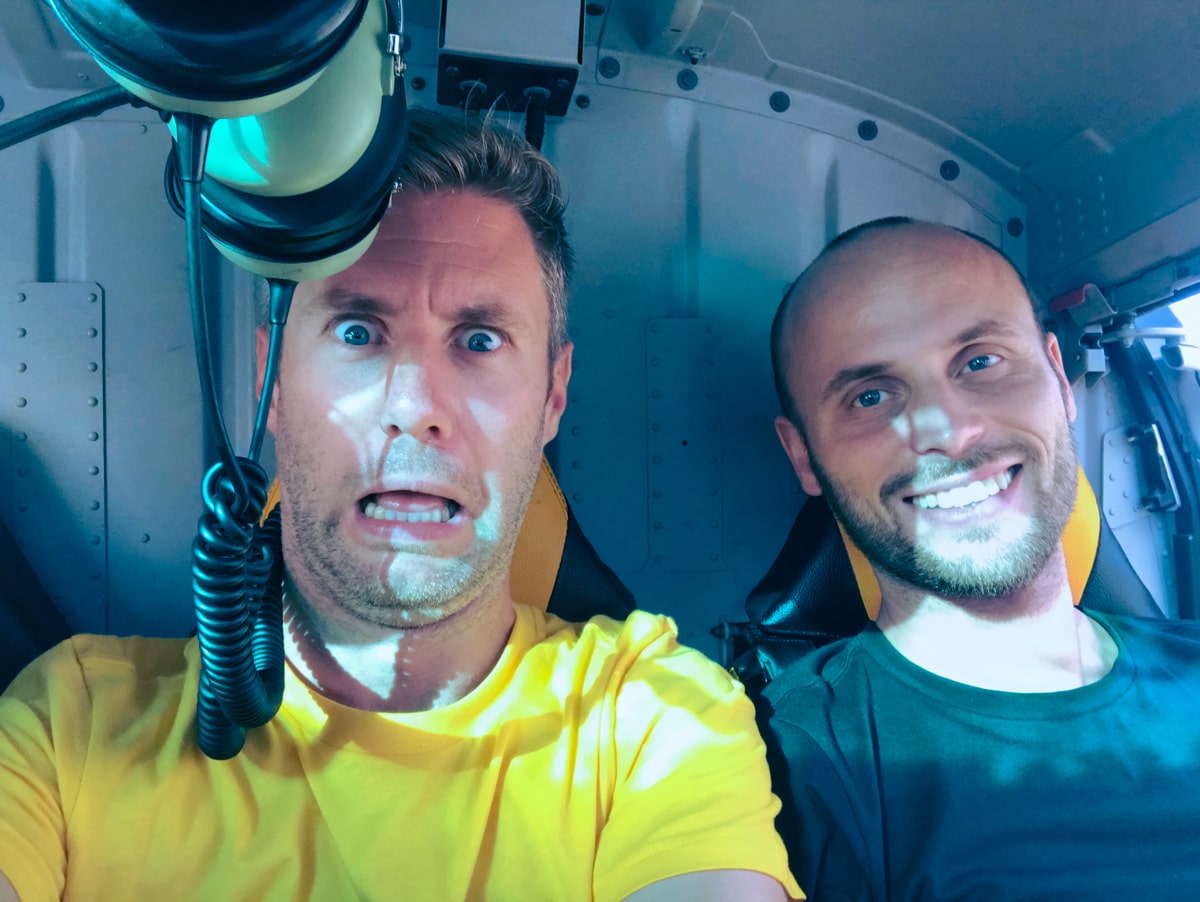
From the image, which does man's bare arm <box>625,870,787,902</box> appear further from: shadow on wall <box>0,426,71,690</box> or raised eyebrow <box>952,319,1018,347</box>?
shadow on wall <box>0,426,71,690</box>

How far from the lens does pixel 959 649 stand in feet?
6.26

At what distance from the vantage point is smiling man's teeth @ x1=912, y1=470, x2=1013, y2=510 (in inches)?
76.1

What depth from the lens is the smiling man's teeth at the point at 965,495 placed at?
193cm

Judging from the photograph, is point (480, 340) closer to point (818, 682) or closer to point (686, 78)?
point (818, 682)

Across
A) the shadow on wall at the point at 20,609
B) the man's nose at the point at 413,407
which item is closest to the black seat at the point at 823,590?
the man's nose at the point at 413,407

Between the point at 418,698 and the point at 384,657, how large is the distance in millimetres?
107

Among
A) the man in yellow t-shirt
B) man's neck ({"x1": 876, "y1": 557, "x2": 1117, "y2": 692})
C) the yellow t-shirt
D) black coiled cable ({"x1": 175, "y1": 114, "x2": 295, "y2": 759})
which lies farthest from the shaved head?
black coiled cable ({"x1": 175, "y1": 114, "x2": 295, "y2": 759})

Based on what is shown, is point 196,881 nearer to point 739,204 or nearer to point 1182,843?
point 1182,843

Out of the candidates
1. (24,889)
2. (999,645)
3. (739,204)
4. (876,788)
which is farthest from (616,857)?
(739,204)

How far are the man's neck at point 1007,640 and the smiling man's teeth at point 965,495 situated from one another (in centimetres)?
22

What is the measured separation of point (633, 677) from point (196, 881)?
32.2 inches

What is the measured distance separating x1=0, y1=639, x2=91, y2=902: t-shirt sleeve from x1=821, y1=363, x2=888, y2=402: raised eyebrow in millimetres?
1763

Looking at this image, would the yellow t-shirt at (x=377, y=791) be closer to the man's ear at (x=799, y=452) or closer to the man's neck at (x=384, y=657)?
the man's neck at (x=384, y=657)

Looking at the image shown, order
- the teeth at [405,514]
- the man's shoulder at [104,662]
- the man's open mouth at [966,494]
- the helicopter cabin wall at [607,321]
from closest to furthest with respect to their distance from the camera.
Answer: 1. the man's shoulder at [104,662]
2. the teeth at [405,514]
3. the man's open mouth at [966,494]
4. the helicopter cabin wall at [607,321]
